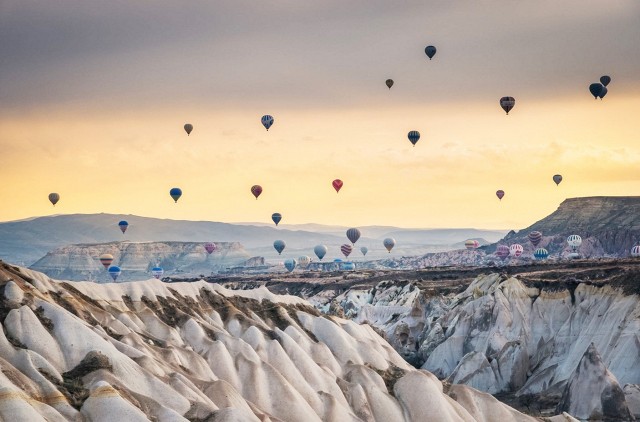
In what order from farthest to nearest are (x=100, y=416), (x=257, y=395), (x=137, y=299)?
1. (x=137, y=299)
2. (x=257, y=395)
3. (x=100, y=416)

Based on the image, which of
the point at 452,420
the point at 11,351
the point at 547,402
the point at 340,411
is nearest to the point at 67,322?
the point at 11,351

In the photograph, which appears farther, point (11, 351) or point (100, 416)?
point (11, 351)

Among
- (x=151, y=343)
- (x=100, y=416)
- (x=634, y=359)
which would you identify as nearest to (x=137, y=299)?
(x=151, y=343)

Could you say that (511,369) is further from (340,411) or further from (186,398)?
(186,398)

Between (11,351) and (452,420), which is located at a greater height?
(11,351)

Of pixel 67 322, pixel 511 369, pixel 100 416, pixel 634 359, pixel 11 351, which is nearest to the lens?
pixel 100 416

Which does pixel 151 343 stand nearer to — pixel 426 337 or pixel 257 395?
pixel 257 395
